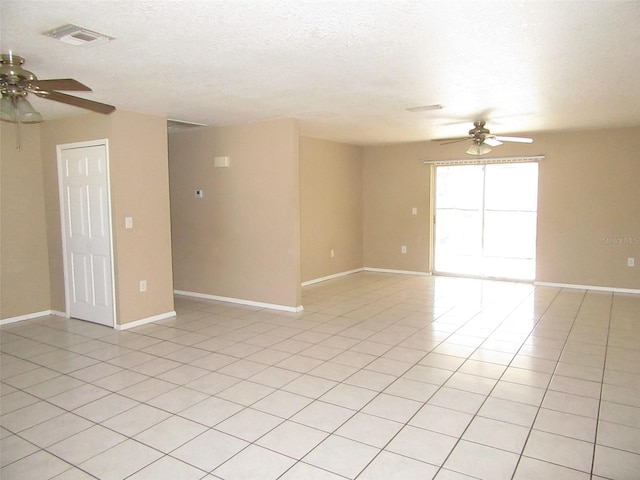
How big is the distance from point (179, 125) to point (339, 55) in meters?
3.44

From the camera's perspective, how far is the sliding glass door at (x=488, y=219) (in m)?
7.23

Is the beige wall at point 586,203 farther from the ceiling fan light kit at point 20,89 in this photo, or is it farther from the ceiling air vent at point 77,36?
the ceiling fan light kit at point 20,89

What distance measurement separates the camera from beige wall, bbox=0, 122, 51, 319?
492cm

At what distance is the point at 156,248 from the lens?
5035 mm

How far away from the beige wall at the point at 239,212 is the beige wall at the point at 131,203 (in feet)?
2.87

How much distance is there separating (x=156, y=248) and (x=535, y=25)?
421 cm

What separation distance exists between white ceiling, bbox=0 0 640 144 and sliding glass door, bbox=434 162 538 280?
8.01ft

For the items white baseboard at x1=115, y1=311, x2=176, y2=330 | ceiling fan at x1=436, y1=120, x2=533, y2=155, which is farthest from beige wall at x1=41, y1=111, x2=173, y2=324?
ceiling fan at x1=436, y1=120, x2=533, y2=155

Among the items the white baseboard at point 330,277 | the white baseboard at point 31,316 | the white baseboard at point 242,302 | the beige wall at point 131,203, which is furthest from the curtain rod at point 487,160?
the white baseboard at point 31,316

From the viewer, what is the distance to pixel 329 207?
7.45 metres

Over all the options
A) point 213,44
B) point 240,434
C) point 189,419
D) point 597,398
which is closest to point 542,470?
point 597,398

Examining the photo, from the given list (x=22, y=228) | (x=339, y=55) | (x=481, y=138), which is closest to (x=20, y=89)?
(x=339, y=55)

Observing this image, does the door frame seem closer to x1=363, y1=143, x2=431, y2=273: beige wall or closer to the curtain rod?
x1=363, y1=143, x2=431, y2=273: beige wall

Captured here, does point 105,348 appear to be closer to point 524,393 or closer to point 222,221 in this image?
point 222,221
